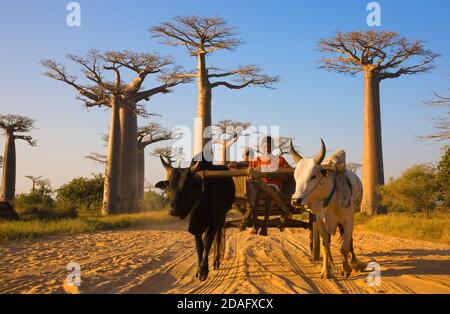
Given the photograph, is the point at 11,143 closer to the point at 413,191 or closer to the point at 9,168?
the point at 9,168

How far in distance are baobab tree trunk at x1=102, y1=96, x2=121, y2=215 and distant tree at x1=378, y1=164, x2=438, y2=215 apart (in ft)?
39.8

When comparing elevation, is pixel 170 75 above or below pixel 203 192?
above

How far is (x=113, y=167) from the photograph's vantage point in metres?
22.6

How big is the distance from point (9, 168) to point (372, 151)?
22286 millimetres

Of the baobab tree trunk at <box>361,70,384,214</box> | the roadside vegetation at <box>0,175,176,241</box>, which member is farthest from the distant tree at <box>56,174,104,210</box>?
the baobab tree trunk at <box>361,70,384,214</box>

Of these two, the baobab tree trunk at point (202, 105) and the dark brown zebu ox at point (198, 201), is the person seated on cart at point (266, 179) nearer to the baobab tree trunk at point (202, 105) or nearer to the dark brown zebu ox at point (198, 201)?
the dark brown zebu ox at point (198, 201)

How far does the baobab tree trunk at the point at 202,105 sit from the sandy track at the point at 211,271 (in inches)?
427

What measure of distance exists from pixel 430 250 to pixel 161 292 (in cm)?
617

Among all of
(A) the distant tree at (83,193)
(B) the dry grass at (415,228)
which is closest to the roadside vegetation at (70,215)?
(A) the distant tree at (83,193)

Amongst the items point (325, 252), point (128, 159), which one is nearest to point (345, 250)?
point (325, 252)

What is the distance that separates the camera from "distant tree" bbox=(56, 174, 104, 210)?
86.9 feet

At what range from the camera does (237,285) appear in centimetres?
507
